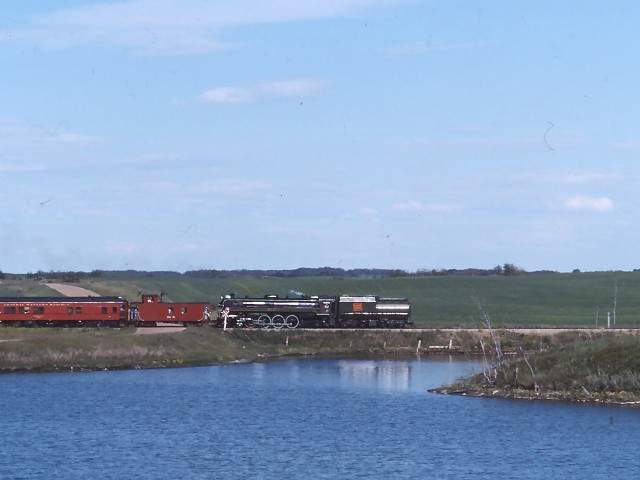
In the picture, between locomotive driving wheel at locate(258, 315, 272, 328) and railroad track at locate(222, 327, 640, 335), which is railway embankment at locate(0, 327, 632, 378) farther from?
locomotive driving wheel at locate(258, 315, 272, 328)

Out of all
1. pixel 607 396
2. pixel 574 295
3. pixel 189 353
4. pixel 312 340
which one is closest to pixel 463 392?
pixel 607 396

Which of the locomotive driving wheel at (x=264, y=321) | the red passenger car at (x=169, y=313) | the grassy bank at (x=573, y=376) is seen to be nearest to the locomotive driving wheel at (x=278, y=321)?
the locomotive driving wheel at (x=264, y=321)

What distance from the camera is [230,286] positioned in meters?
188

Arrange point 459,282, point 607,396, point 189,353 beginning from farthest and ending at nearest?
point 459,282 < point 189,353 < point 607,396

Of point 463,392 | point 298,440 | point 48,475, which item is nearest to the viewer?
point 48,475

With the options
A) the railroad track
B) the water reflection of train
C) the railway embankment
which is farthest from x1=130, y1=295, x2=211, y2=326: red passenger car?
the water reflection of train

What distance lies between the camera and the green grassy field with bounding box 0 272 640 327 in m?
153

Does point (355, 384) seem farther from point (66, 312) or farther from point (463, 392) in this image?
point (66, 312)

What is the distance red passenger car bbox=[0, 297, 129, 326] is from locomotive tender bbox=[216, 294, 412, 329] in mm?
10643

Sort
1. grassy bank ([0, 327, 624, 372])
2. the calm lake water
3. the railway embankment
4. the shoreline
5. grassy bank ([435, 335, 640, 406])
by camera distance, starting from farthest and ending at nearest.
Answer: the railway embankment
grassy bank ([0, 327, 624, 372])
grassy bank ([435, 335, 640, 406])
the shoreline
the calm lake water

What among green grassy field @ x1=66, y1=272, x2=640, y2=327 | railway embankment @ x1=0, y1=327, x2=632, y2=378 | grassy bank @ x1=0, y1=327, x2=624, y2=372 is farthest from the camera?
green grassy field @ x1=66, y1=272, x2=640, y2=327

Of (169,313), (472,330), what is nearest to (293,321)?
(169,313)

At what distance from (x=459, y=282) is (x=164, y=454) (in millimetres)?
142630

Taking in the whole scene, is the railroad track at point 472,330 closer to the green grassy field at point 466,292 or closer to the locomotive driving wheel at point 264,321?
the locomotive driving wheel at point 264,321
